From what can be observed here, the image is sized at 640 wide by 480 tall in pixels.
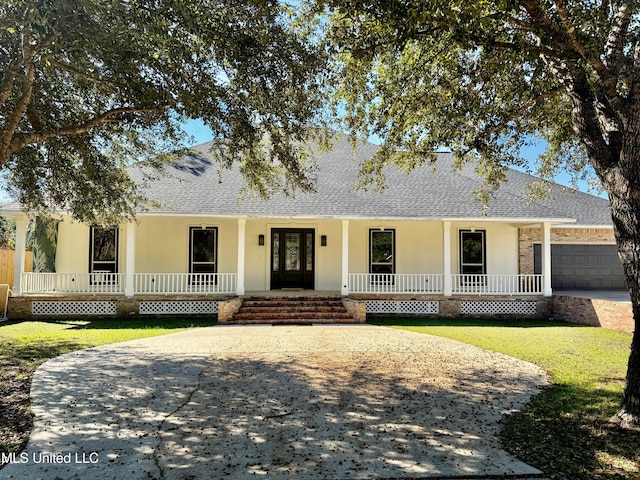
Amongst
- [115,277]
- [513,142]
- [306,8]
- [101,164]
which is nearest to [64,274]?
[115,277]

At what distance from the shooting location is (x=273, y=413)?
4.75 meters

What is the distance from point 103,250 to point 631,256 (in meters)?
14.4

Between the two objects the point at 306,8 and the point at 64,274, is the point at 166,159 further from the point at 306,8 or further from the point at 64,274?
the point at 64,274

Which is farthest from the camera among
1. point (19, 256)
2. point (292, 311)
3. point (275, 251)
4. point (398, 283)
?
point (275, 251)

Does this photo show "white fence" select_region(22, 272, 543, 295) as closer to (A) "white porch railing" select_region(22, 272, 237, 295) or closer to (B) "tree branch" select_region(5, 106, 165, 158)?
(A) "white porch railing" select_region(22, 272, 237, 295)

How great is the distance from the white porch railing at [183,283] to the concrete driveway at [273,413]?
4.84 meters

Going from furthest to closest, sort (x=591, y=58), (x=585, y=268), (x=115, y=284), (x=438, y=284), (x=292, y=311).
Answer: (x=585, y=268), (x=438, y=284), (x=115, y=284), (x=292, y=311), (x=591, y=58)

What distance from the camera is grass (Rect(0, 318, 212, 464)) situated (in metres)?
4.46

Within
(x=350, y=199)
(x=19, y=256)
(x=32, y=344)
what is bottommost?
(x=32, y=344)

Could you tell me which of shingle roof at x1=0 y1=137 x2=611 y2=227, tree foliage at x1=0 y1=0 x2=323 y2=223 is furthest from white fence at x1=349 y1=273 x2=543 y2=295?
tree foliage at x1=0 y1=0 x2=323 y2=223

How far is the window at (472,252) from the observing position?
49.7 feet

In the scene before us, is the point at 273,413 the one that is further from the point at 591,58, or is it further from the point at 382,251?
the point at 382,251

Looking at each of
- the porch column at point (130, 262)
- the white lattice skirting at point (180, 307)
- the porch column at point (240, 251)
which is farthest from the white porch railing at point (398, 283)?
the porch column at point (130, 262)

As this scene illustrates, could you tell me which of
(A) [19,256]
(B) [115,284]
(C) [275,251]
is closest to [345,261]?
(C) [275,251]
